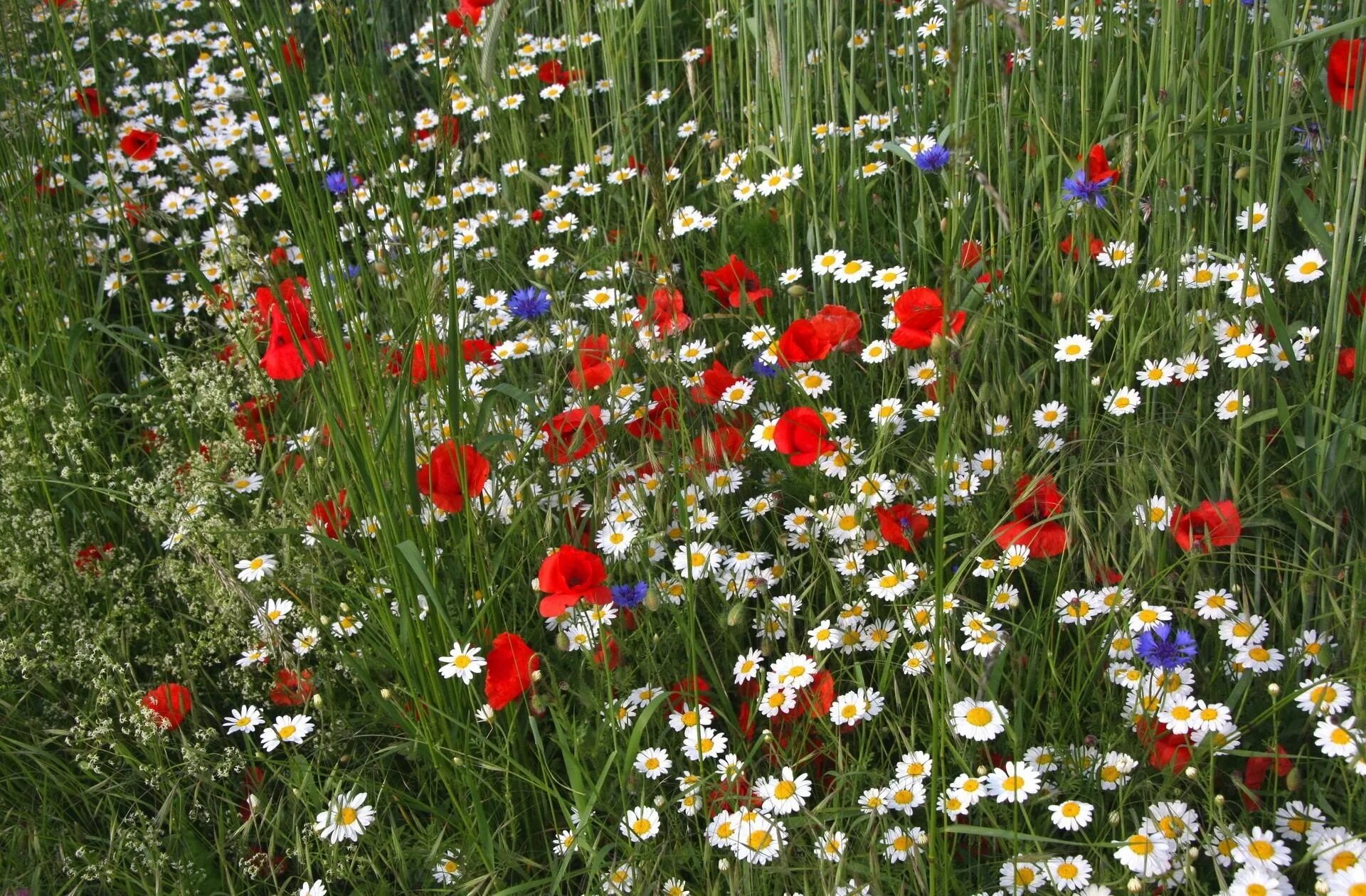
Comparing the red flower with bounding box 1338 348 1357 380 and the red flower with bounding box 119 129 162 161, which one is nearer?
the red flower with bounding box 1338 348 1357 380

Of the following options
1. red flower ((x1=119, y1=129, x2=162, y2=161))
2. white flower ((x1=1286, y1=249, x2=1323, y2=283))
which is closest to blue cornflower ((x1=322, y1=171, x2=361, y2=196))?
red flower ((x1=119, y1=129, x2=162, y2=161))

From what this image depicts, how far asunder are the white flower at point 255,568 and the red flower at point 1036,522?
1147 mm

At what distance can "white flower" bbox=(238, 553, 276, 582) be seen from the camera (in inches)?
79.9

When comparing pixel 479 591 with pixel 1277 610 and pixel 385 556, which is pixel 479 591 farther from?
pixel 1277 610

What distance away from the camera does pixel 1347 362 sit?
1934 mm

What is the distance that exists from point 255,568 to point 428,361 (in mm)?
510

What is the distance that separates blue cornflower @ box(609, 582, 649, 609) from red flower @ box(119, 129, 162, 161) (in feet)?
6.67

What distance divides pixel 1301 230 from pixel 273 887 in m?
2.07

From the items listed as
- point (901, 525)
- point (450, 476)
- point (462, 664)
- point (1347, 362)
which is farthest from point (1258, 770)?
point (450, 476)

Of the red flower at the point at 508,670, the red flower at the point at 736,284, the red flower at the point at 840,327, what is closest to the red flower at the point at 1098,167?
the red flower at the point at 840,327

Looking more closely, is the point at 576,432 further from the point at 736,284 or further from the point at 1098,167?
the point at 1098,167

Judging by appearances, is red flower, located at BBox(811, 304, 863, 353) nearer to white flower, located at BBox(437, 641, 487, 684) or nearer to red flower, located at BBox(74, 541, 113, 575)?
white flower, located at BBox(437, 641, 487, 684)

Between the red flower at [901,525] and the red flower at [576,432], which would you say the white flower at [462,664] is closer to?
the red flower at [576,432]

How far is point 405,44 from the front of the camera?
12.8 ft
